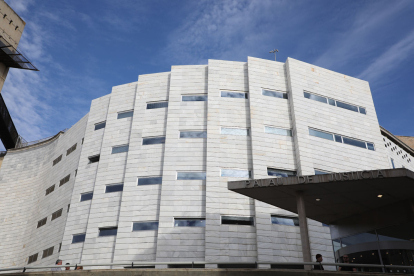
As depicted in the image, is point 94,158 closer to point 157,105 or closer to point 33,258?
point 157,105

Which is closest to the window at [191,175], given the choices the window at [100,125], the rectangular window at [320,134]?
the rectangular window at [320,134]

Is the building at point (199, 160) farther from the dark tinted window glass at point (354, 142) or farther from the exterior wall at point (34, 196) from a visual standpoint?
the exterior wall at point (34, 196)

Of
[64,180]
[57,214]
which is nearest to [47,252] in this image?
[57,214]

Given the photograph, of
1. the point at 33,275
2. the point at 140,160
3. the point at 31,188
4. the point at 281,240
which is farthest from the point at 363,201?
the point at 31,188

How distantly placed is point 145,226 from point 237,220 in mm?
8064

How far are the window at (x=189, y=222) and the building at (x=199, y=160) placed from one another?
0.09 meters

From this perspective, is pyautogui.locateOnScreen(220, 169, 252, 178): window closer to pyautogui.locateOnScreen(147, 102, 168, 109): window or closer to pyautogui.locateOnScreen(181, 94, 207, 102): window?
pyautogui.locateOnScreen(181, 94, 207, 102): window

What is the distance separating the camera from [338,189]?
1911 centimetres

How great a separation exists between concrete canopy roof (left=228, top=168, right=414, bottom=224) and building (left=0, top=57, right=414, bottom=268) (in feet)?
31.5

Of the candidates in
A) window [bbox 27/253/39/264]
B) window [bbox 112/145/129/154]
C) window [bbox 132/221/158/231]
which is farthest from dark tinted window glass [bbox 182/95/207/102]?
window [bbox 27/253/39/264]

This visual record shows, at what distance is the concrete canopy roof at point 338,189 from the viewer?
17703mm

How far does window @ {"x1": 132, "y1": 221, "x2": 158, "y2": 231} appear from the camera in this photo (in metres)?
31.5

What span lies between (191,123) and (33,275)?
21.1m

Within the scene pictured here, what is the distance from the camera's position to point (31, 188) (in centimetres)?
4778
